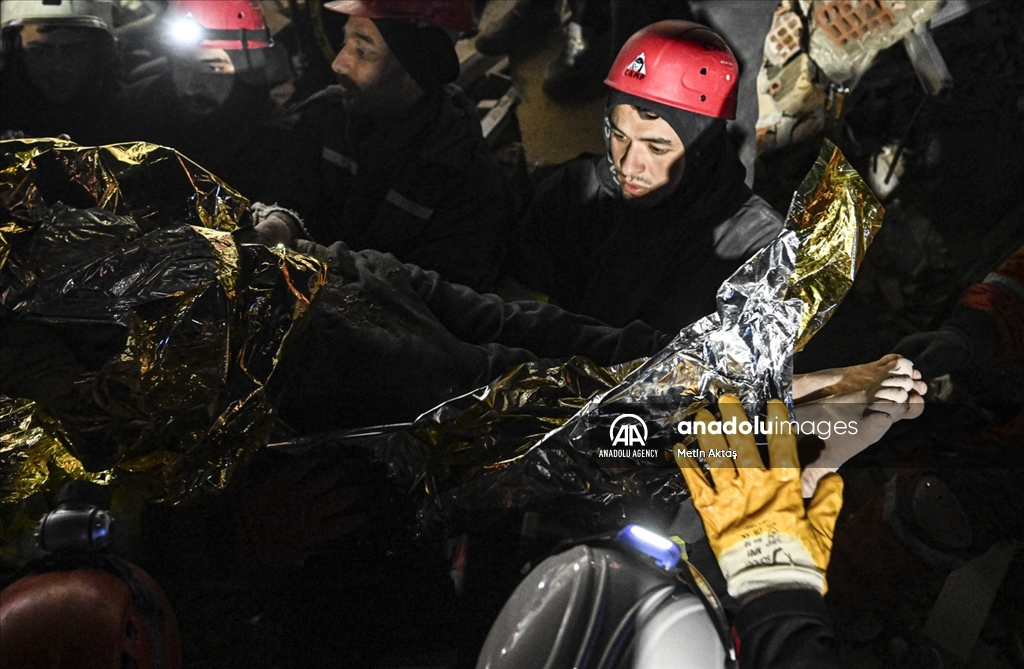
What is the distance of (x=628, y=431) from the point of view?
4.88 feet

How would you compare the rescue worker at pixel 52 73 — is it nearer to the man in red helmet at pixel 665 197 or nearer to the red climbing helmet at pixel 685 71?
the man in red helmet at pixel 665 197

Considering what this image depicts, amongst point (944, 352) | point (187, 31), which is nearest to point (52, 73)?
point (187, 31)

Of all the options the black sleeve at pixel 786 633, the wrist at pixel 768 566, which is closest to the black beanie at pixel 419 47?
the wrist at pixel 768 566

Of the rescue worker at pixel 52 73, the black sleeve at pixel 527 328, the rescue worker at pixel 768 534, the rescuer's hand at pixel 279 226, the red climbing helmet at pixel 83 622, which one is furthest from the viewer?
the rescue worker at pixel 52 73

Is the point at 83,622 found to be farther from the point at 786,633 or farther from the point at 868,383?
the point at 868,383

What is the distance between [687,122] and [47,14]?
2339 mm

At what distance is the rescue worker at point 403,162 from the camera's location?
6.88 feet

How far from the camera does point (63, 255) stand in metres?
1.22

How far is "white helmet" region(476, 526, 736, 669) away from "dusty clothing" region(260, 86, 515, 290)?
3.44ft

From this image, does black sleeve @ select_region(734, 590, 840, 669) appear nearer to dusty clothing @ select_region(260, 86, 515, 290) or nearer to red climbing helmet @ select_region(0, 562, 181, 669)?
red climbing helmet @ select_region(0, 562, 181, 669)

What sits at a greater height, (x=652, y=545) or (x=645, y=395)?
(x=645, y=395)

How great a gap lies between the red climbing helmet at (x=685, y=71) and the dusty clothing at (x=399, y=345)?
784mm

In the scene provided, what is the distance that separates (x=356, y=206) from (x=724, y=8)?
1.59m

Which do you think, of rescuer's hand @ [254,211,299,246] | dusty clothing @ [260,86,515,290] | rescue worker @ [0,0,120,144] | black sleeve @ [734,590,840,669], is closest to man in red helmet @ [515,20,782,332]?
dusty clothing @ [260,86,515,290]
